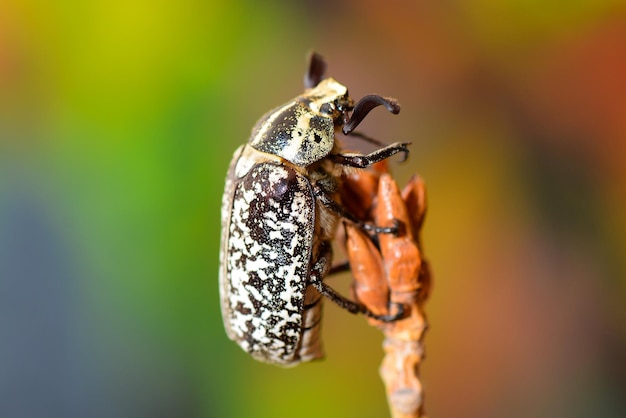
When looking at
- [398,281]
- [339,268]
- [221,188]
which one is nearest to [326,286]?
[339,268]

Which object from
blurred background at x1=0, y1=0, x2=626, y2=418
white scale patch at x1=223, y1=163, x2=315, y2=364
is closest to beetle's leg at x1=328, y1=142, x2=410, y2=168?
white scale patch at x1=223, y1=163, x2=315, y2=364

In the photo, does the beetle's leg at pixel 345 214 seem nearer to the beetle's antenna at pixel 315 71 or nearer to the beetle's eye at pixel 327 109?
the beetle's eye at pixel 327 109

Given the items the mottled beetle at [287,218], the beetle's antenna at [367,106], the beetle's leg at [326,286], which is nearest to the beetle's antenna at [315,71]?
→ the mottled beetle at [287,218]

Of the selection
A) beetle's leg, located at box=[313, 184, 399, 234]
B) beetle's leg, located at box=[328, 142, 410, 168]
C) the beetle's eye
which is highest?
the beetle's eye

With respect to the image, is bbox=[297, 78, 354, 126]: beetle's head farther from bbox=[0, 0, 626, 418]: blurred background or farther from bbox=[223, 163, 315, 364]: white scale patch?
bbox=[0, 0, 626, 418]: blurred background

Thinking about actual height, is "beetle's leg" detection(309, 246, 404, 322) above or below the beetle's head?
below

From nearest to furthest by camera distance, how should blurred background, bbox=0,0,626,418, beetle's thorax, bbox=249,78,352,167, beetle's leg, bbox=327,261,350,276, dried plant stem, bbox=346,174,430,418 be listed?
dried plant stem, bbox=346,174,430,418 < beetle's thorax, bbox=249,78,352,167 < beetle's leg, bbox=327,261,350,276 < blurred background, bbox=0,0,626,418

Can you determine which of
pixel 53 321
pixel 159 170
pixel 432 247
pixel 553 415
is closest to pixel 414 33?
pixel 432 247
